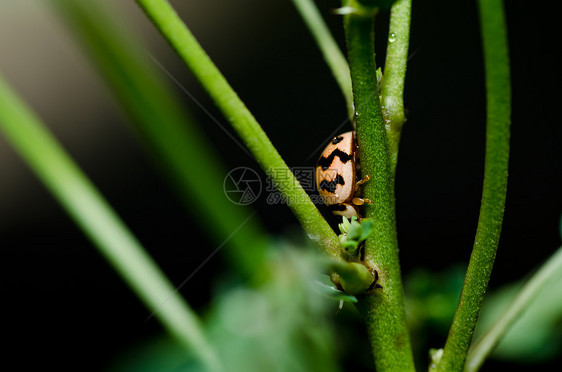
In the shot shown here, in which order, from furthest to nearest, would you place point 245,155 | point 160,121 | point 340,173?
point 245,155
point 340,173
point 160,121

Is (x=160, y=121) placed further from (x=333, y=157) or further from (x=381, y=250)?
(x=333, y=157)

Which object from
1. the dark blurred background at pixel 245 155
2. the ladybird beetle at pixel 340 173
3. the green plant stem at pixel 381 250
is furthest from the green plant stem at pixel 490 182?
the dark blurred background at pixel 245 155

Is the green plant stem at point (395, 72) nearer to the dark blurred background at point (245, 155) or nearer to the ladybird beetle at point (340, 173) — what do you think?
the ladybird beetle at point (340, 173)

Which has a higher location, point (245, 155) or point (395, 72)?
point (395, 72)

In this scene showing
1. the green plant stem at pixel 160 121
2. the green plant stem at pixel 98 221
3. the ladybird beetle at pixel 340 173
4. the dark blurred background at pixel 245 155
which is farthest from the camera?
the dark blurred background at pixel 245 155

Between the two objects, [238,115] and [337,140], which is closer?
[238,115]

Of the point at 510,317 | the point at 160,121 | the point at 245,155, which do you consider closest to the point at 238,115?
the point at 160,121
